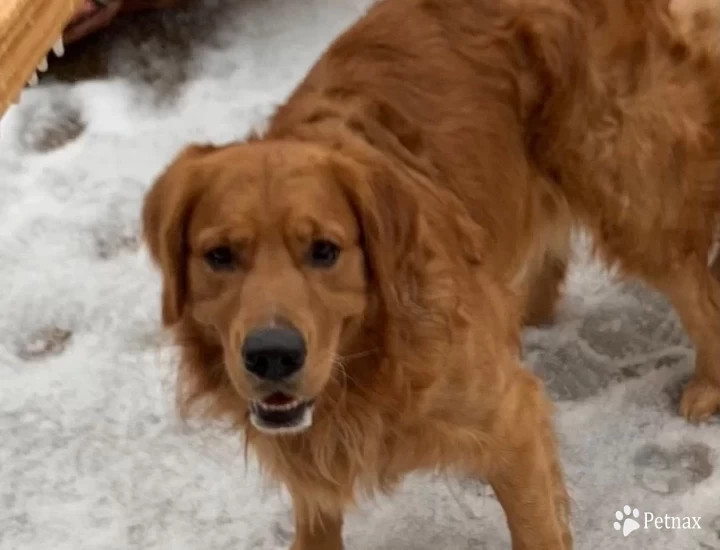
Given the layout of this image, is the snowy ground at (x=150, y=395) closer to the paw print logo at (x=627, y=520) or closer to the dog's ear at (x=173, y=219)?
the paw print logo at (x=627, y=520)

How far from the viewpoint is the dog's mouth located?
154cm

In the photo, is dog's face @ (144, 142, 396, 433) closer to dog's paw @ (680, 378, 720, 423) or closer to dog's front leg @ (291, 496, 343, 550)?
dog's front leg @ (291, 496, 343, 550)

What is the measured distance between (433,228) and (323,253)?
0.85ft

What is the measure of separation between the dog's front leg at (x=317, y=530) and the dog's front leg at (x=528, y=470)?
0.34m

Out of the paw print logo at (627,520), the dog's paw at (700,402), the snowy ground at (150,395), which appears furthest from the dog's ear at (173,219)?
the dog's paw at (700,402)

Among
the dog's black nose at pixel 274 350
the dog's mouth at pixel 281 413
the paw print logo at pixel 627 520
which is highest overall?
the dog's black nose at pixel 274 350

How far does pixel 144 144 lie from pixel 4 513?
4.11 ft

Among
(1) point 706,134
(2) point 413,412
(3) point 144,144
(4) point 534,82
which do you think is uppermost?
(4) point 534,82

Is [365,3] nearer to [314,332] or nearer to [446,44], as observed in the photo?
[446,44]

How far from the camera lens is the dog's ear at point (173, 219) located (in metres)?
1.59

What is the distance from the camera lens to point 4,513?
2281 millimetres

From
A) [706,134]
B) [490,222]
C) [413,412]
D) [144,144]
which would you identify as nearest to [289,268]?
[413,412]

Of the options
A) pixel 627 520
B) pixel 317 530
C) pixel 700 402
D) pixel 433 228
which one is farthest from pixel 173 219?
pixel 700 402

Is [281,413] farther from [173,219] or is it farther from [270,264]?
[173,219]
